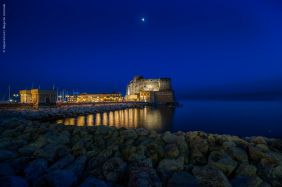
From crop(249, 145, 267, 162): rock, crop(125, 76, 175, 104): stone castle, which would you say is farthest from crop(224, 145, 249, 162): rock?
crop(125, 76, 175, 104): stone castle

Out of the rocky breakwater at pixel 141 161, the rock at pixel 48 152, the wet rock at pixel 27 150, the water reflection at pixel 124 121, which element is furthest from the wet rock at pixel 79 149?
the water reflection at pixel 124 121

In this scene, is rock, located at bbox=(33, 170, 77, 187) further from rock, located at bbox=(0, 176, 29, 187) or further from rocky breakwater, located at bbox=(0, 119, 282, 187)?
rock, located at bbox=(0, 176, 29, 187)

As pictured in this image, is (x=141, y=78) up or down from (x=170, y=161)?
up

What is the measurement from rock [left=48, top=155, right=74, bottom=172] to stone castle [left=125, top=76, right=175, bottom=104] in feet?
225

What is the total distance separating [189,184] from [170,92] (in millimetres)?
73803

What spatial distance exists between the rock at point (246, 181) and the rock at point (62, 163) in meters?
4.05

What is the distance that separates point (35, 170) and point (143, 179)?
8.83 ft

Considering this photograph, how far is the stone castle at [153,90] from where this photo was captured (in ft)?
248

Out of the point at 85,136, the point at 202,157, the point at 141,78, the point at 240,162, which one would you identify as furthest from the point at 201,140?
the point at 141,78

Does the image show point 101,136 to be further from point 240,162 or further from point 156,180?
point 240,162

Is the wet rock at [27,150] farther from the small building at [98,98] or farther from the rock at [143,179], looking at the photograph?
the small building at [98,98]

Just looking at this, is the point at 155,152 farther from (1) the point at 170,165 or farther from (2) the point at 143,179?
(2) the point at 143,179

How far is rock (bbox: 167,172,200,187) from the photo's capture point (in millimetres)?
4484

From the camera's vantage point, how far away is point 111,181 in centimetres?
Answer: 484
